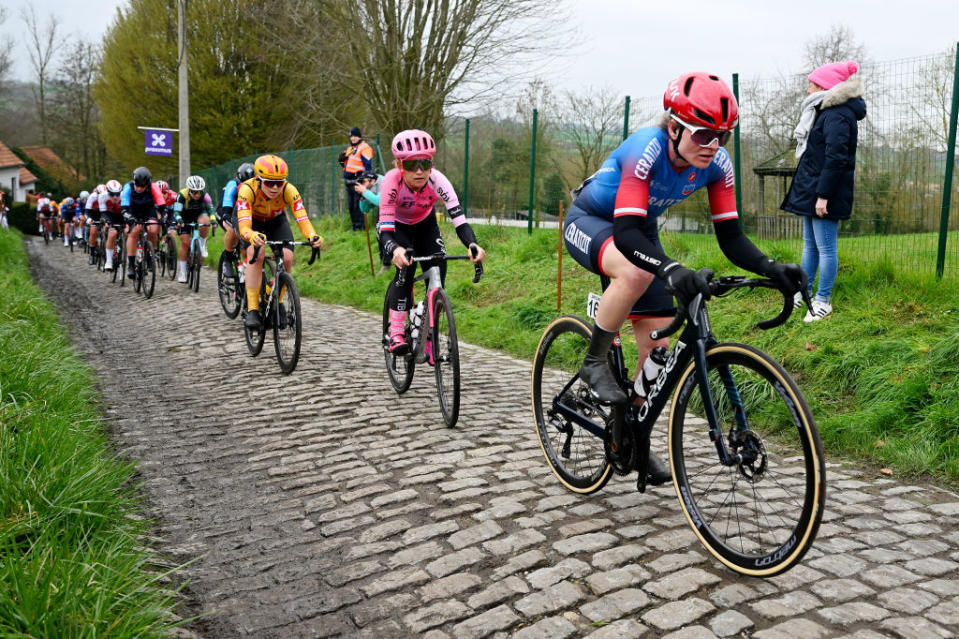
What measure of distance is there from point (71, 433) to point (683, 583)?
3487mm

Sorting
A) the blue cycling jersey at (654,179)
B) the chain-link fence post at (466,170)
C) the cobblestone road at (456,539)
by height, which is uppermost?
the chain-link fence post at (466,170)

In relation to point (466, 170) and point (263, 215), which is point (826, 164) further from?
point (466, 170)

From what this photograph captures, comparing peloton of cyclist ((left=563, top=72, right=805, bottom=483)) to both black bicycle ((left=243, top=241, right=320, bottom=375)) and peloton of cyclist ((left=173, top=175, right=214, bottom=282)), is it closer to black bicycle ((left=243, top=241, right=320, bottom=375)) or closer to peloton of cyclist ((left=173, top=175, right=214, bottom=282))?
black bicycle ((left=243, top=241, right=320, bottom=375))

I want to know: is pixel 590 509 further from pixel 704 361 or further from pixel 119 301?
pixel 119 301

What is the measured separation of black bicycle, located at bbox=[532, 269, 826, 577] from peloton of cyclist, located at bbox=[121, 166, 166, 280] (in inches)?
469

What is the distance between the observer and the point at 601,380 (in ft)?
12.8

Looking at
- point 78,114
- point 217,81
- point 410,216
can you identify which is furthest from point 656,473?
point 78,114

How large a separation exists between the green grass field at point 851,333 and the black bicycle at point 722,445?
Result: 1.73m

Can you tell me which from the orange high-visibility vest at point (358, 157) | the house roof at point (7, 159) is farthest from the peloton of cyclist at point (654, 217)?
the house roof at point (7, 159)

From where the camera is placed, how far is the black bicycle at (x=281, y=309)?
790 cm

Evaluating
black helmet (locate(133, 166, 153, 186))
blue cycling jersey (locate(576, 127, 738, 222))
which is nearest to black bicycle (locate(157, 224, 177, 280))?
black helmet (locate(133, 166, 153, 186))

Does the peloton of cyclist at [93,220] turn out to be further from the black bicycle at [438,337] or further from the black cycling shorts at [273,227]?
the black bicycle at [438,337]

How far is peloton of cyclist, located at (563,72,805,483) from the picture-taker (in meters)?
3.44

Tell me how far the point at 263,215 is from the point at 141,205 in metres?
6.47
